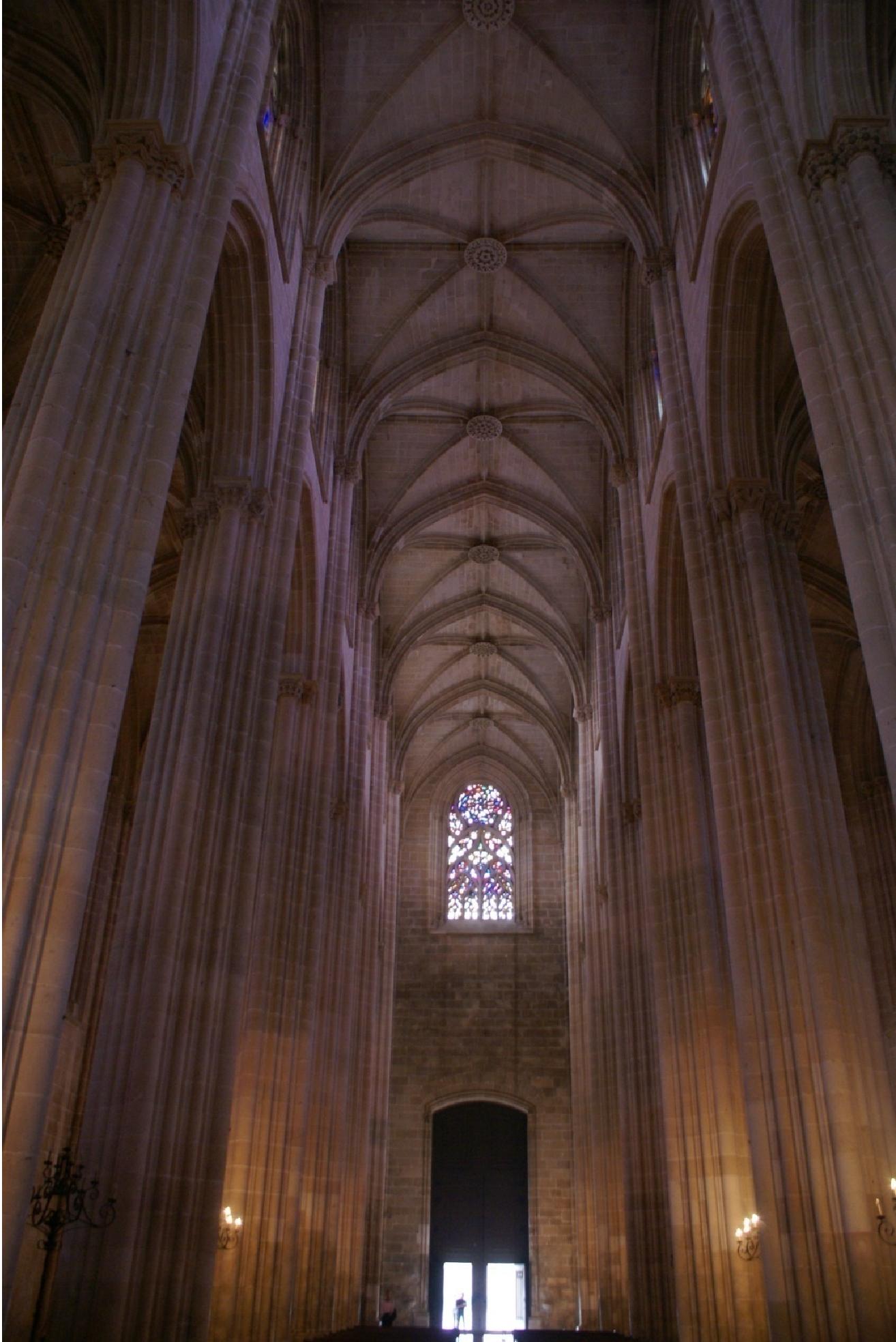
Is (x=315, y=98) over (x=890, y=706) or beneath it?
over

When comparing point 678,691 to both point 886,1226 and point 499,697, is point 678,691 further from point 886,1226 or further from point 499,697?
point 499,697

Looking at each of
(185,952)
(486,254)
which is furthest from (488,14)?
(185,952)

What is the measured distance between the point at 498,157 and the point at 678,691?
9719 mm

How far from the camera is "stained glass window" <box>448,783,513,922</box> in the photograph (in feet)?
116

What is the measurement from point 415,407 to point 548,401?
290 centimetres

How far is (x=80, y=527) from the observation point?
25.7 feet

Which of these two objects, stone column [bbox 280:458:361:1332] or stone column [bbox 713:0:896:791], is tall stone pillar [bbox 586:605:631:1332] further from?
stone column [bbox 713:0:896:791]

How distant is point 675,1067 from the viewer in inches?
608

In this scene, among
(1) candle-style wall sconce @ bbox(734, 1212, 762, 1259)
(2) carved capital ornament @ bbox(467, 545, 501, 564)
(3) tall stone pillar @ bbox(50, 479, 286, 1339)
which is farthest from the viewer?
(2) carved capital ornament @ bbox(467, 545, 501, 564)

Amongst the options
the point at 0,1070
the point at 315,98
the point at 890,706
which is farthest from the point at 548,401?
the point at 0,1070

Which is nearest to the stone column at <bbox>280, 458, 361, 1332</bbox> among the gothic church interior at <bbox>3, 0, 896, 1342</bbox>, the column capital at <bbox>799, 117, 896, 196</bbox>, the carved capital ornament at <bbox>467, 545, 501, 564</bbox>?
the gothic church interior at <bbox>3, 0, 896, 1342</bbox>

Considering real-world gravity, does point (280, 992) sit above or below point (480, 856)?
below

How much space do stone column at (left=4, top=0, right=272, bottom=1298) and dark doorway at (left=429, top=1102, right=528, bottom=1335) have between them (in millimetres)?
26350

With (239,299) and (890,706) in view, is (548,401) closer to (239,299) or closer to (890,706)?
(239,299)
